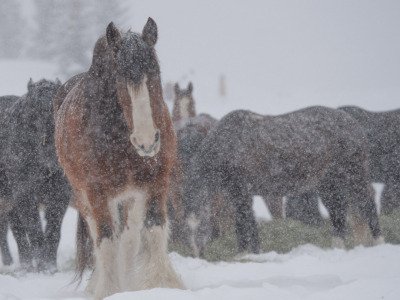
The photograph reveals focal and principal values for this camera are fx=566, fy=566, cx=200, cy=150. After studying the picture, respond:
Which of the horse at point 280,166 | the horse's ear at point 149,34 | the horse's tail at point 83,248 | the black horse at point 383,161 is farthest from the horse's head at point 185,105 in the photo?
the horse's ear at point 149,34

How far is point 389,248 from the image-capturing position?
6.59m

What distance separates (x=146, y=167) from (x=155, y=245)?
25.9 inches

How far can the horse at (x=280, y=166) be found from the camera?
760 centimetres

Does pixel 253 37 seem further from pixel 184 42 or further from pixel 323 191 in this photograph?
A: pixel 323 191

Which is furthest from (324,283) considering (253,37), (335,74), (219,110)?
(253,37)

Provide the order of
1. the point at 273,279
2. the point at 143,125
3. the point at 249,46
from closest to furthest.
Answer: the point at 143,125
the point at 273,279
the point at 249,46

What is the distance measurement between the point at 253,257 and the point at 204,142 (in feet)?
6.29

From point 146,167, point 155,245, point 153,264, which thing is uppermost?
point 146,167

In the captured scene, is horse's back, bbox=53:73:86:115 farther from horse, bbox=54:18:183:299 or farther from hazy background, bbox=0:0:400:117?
hazy background, bbox=0:0:400:117

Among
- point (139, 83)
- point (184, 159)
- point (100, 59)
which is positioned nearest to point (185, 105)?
point (184, 159)

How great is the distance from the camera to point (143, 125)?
373 centimetres

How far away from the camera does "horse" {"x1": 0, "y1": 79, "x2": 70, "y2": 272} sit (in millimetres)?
6426

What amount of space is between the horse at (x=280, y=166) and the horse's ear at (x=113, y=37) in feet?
12.2

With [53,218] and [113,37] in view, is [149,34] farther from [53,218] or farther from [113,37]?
[53,218]
